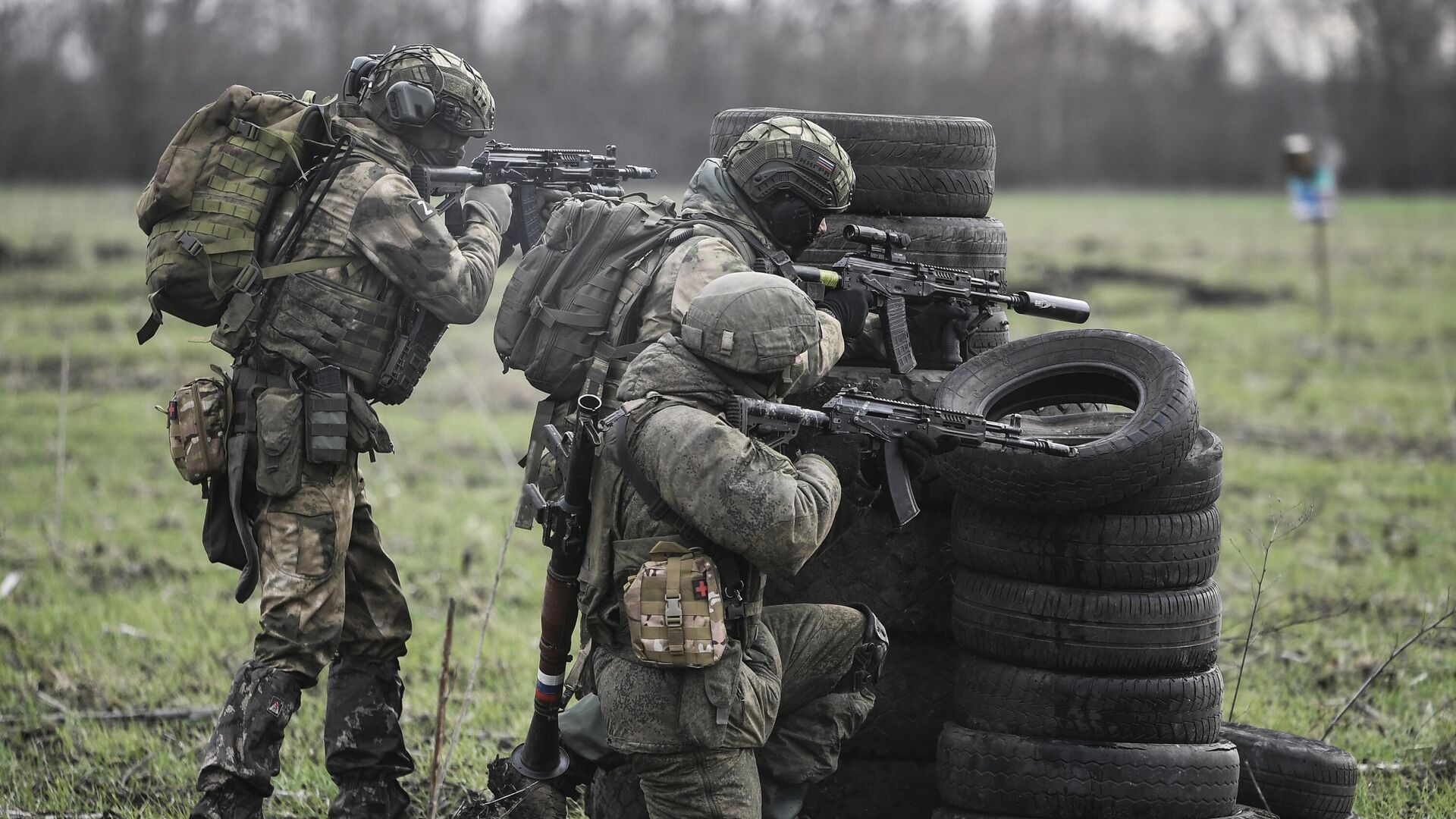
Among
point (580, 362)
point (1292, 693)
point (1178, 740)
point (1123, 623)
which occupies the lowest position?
point (1292, 693)

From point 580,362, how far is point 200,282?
1325mm

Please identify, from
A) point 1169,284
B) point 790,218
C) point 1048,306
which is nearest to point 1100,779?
point 1048,306

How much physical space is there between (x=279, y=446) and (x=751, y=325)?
1808 mm

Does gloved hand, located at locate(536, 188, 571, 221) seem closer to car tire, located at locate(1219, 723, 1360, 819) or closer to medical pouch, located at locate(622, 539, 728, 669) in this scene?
medical pouch, located at locate(622, 539, 728, 669)

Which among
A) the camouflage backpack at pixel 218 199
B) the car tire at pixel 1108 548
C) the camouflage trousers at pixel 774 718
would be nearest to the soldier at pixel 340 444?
the camouflage backpack at pixel 218 199

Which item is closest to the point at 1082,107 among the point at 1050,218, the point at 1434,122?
the point at 1434,122

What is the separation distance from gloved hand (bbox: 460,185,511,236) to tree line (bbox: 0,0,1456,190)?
25.6 m

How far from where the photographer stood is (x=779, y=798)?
4.43 m

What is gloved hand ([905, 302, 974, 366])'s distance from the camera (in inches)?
198

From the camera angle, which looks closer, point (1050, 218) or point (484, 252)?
point (484, 252)

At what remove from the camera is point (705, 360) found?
13.1 feet

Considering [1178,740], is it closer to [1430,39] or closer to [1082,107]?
[1082,107]

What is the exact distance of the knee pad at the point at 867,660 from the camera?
4391 mm

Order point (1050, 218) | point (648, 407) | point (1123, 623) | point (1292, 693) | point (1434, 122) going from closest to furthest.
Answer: point (648, 407) → point (1123, 623) → point (1292, 693) → point (1050, 218) → point (1434, 122)
